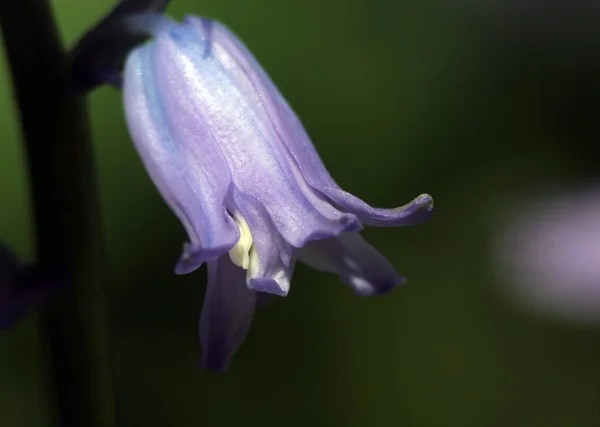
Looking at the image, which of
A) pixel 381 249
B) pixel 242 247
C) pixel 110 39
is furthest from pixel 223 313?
pixel 381 249

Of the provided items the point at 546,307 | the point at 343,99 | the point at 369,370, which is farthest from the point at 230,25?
the point at 546,307

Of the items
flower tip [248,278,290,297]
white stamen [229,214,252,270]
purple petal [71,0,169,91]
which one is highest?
purple petal [71,0,169,91]

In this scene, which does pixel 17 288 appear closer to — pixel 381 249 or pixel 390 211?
pixel 390 211

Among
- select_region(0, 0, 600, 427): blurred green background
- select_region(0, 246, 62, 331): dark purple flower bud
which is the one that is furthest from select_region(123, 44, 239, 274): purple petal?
select_region(0, 0, 600, 427): blurred green background

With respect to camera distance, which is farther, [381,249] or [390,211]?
[381,249]

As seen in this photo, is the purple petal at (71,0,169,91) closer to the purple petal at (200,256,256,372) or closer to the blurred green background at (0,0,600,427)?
the purple petal at (200,256,256,372)

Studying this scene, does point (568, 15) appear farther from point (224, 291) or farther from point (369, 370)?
point (224, 291)

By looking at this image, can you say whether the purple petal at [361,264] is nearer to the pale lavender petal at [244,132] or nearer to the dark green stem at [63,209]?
the pale lavender petal at [244,132]
